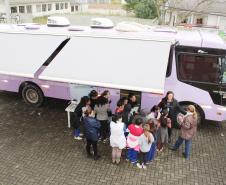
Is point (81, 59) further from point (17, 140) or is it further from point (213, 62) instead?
point (213, 62)

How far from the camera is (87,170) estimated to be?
7215 millimetres

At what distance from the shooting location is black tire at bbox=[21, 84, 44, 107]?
10.6 metres

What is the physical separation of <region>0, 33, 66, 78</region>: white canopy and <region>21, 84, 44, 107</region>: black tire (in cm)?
161

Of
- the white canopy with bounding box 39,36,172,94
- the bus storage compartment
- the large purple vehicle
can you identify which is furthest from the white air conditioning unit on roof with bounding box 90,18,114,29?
the bus storage compartment

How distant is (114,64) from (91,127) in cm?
199

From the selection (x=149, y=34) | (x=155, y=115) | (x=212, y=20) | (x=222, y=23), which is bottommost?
(x=155, y=115)

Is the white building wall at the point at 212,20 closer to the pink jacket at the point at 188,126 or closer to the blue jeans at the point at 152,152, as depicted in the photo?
the pink jacket at the point at 188,126

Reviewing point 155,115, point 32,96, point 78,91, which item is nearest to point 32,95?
point 32,96

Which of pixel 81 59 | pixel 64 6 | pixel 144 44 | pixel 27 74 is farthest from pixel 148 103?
pixel 64 6

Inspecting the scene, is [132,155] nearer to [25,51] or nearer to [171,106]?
[171,106]

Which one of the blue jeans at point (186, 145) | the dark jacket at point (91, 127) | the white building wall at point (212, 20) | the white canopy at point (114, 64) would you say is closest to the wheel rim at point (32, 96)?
the white canopy at point (114, 64)

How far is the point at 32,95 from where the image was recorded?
35.6 ft

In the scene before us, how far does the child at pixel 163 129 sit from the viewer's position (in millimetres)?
7523

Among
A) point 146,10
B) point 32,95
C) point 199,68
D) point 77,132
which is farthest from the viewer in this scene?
point 146,10
